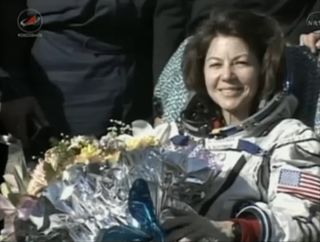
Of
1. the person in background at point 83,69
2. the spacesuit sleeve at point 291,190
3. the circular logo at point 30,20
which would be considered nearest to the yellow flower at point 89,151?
the spacesuit sleeve at point 291,190

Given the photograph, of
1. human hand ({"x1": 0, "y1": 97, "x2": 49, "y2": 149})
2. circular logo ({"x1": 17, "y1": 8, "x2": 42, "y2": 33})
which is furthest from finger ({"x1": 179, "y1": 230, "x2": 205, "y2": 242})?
circular logo ({"x1": 17, "y1": 8, "x2": 42, "y2": 33})

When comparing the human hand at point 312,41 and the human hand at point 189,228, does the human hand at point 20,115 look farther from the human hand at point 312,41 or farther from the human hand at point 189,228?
the human hand at point 189,228

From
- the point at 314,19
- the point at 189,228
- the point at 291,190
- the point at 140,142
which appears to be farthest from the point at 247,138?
the point at 314,19

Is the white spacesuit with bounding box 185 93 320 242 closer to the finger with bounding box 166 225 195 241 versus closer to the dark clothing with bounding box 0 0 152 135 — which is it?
the finger with bounding box 166 225 195 241

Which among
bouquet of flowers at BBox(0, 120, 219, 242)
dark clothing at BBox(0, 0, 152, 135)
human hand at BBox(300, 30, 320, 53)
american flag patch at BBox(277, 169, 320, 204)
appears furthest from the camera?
dark clothing at BBox(0, 0, 152, 135)

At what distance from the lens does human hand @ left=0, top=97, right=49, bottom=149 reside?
380 cm

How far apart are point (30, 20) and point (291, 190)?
124cm

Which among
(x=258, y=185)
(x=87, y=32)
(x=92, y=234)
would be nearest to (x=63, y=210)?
(x=92, y=234)

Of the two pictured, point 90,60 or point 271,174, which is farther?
point 90,60

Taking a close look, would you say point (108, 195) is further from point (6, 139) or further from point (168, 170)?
point (6, 139)

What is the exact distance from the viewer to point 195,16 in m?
3.77

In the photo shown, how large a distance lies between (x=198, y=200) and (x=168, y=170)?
198mm

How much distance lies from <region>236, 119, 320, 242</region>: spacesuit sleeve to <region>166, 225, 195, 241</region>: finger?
7.3 inches

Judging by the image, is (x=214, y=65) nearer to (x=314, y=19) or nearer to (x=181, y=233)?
(x=314, y=19)
